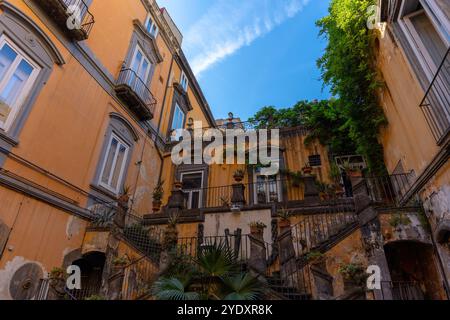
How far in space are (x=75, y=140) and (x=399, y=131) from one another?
34.2ft

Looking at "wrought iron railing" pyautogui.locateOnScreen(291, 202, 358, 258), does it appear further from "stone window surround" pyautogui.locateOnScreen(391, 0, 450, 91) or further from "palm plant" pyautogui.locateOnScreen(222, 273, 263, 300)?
"stone window surround" pyautogui.locateOnScreen(391, 0, 450, 91)

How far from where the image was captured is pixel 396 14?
23.1ft

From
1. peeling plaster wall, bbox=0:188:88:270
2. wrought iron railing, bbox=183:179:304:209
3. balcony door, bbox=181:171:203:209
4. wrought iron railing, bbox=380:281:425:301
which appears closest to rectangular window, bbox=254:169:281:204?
wrought iron railing, bbox=183:179:304:209

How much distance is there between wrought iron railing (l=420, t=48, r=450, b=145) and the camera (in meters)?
5.25

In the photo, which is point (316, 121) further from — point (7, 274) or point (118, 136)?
point (7, 274)

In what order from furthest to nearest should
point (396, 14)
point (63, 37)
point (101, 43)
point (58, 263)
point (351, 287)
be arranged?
point (101, 43) → point (63, 37) → point (58, 263) → point (396, 14) → point (351, 287)

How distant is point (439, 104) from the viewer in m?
5.54

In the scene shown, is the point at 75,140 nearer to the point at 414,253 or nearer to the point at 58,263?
the point at 58,263

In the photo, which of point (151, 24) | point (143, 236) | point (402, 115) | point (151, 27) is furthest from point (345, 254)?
point (151, 24)

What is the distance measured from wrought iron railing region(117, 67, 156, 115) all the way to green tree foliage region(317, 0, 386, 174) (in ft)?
27.0

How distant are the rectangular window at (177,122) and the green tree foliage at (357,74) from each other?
854 centimetres

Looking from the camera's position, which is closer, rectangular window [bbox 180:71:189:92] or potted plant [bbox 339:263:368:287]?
potted plant [bbox 339:263:368:287]

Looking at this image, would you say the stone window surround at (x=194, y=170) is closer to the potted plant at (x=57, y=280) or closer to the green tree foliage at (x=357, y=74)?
the green tree foliage at (x=357, y=74)

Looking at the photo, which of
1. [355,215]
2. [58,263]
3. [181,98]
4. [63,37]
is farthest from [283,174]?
[63,37]
